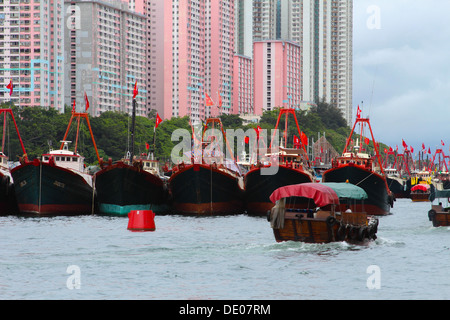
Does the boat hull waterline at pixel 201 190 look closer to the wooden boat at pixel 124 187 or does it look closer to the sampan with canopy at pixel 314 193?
the wooden boat at pixel 124 187

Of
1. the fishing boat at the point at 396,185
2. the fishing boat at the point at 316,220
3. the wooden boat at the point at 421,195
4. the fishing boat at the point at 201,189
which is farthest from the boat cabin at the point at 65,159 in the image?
the fishing boat at the point at 396,185

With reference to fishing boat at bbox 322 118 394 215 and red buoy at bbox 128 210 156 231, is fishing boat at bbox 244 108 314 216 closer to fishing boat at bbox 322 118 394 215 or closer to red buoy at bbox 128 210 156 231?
fishing boat at bbox 322 118 394 215

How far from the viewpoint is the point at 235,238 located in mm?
44969

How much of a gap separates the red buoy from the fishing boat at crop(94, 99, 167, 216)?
12.6m

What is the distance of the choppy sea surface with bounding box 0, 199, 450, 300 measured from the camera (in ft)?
93.1

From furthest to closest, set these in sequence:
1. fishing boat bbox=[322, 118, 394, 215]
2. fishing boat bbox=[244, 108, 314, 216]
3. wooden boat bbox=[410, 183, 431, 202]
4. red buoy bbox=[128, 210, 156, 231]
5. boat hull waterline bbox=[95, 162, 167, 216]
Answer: wooden boat bbox=[410, 183, 431, 202]
fishing boat bbox=[322, 118, 394, 215]
fishing boat bbox=[244, 108, 314, 216]
boat hull waterline bbox=[95, 162, 167, 216]
red buoy bbox=[128, 210, 156, 231]

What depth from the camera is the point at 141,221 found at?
1951 inches

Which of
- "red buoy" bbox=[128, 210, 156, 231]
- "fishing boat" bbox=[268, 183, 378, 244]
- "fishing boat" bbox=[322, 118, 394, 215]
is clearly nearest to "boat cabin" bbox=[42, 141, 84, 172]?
"red buoy" bbox=[128, 210, 156, 231]

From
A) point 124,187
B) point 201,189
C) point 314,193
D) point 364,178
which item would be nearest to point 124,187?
point 124,187

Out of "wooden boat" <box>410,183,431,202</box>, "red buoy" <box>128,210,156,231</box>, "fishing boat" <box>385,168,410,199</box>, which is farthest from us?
"fishing boat" <box>385,168,410,199</box>

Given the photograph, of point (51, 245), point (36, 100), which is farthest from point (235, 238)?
point (36, 100)

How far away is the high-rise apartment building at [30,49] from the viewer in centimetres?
18525

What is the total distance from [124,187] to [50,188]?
18.7 ft
